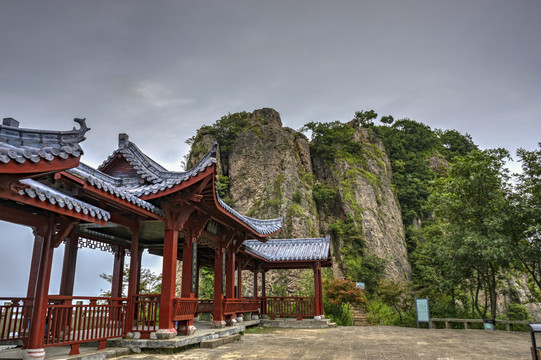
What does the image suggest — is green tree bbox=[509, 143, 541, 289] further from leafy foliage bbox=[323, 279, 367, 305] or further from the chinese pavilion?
the chinese pavilion

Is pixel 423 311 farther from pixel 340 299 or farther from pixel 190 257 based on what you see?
pixel 190 257

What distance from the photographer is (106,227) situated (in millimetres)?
7762

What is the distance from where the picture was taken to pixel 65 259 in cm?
750

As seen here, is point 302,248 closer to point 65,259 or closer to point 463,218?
point 463,218

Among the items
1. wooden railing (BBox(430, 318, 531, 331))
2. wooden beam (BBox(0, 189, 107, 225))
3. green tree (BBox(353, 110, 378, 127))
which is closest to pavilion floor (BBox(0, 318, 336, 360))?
wooden beam (BBox(0, 189, 107, 225))

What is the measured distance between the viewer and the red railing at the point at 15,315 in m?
5.33

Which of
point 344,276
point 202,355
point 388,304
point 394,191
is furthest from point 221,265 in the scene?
point 394,191

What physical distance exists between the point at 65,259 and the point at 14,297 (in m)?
1.87

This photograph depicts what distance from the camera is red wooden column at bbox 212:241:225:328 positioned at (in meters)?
10.4

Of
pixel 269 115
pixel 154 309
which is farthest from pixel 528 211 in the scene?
pixel 269 115

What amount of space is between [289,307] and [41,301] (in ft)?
40.1

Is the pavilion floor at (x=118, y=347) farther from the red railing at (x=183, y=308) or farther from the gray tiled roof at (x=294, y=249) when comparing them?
the gray tiled roof at (x=294, y=249)

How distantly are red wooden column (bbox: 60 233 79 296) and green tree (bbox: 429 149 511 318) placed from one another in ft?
41.2

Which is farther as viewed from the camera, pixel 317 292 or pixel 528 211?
pixel 317 292
